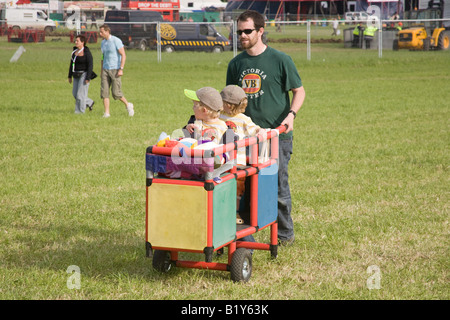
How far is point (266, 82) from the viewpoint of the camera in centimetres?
575

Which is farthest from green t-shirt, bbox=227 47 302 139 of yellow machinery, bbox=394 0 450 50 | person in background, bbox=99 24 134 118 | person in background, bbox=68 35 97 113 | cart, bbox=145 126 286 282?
yellow machinery, bbox=394 0 450 50

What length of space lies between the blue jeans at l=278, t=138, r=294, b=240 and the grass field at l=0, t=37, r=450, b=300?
0.18m

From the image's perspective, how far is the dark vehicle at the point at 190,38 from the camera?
3638cm

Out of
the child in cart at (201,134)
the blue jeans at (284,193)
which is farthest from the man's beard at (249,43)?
the blue jeans at (284,193)

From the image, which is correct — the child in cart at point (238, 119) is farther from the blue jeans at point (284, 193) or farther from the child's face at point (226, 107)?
the blue jeans at point (284, 193)

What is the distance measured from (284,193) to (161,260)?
1414 mm

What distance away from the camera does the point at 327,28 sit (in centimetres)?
4362

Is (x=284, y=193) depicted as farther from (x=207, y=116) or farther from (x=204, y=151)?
(x=204, y=151)

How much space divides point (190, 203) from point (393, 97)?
14649mm

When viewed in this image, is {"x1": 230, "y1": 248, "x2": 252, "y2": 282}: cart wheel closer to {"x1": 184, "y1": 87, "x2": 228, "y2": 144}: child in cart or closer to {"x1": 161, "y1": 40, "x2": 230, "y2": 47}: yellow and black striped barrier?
{"x1": 184, "y1": 87, "x2": 228, "y2": 144}: child in cart

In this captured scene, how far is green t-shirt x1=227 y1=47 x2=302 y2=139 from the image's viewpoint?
5.74 m

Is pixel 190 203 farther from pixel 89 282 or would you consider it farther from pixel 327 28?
pixel 327 28
